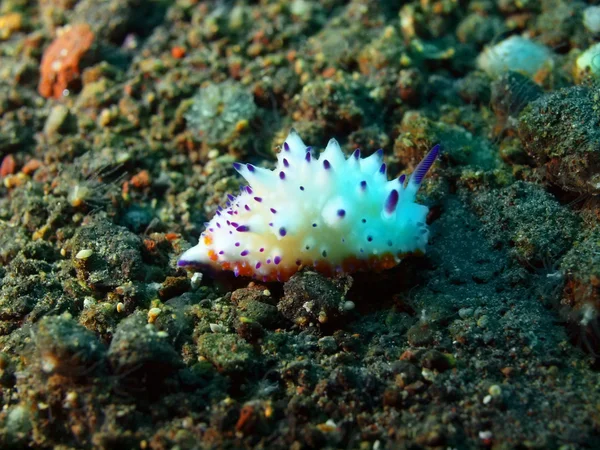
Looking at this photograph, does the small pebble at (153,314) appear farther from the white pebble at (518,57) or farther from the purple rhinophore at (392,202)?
the white pebble at (518,57)

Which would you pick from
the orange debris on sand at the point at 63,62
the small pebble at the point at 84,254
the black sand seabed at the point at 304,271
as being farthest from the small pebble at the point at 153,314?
the orange debris on sand at the point at 63,62

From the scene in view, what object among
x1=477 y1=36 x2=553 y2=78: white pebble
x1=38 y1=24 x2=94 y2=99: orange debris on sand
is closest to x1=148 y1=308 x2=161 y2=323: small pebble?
x1=38 y1=24 x2=94 y2=99: orange debris on sand

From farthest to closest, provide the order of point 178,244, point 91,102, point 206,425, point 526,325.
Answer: point 91,102, point 178,244, point 526,325, point 206,425

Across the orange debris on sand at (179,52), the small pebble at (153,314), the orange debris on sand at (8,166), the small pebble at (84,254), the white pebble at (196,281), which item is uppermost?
the orange debris on sand at (179,52)

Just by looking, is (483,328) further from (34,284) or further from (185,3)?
(185,3)

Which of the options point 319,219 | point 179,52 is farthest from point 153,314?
point 179,52

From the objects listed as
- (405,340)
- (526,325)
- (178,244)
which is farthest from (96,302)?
(526,325)

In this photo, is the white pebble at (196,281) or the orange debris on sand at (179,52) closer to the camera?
the white pebble at (196,281)
